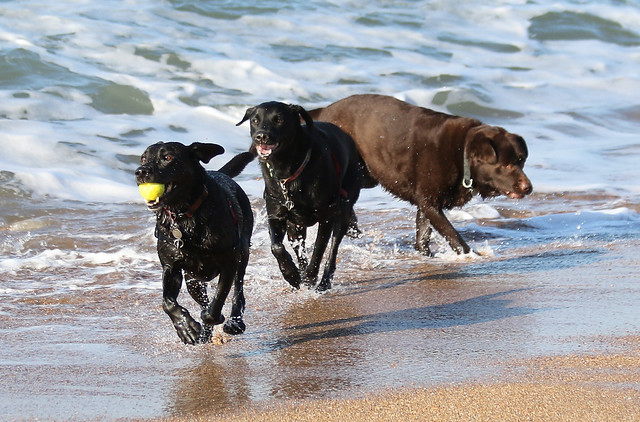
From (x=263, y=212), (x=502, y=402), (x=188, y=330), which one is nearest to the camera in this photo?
(x=502, y=402)

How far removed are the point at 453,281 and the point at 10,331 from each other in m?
3.12

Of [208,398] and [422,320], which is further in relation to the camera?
[422,320]

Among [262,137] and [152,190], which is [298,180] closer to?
[262,137]

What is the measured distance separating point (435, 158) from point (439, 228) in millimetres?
630

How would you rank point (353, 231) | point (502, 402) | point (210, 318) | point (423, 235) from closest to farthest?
point (502, 402) → point (210, 318) → point (423, 235) → point (353, 231)

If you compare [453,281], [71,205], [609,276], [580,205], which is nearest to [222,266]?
[453,281]

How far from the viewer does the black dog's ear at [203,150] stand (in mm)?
5109

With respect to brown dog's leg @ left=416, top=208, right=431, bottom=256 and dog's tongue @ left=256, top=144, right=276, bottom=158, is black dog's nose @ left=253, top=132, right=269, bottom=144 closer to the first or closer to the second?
dog's tongue @ left=256, top=144, right=276, bottom=158

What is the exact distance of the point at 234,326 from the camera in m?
5.25

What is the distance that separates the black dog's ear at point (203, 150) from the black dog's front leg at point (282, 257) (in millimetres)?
1377

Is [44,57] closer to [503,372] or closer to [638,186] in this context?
[638,186]

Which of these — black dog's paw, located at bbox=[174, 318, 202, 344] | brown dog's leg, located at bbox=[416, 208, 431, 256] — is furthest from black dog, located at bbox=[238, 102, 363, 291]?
black dog's paw, located at bbox=[174, 318, 202, 344]

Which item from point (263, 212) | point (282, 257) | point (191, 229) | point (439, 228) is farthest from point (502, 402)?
point (263, 212)

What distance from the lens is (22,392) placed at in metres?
4.39
